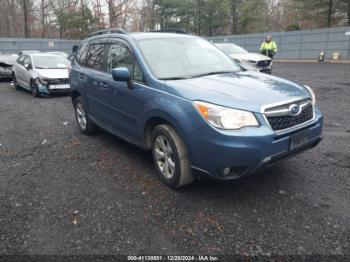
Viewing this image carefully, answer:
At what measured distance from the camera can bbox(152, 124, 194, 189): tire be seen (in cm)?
328

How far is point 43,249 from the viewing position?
265 cm

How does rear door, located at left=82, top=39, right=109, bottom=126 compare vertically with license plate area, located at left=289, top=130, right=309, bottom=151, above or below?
above

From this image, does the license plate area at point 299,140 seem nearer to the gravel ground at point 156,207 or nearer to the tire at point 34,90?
the gravel ground at point 156,207

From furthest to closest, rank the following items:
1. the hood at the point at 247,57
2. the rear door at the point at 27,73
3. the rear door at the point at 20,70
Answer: the hood at the point at 247,57
the rear door at the point at 20,70
the rear door at the point at 27,73

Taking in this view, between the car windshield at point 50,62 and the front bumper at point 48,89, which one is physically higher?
the car windshield at point 50,62

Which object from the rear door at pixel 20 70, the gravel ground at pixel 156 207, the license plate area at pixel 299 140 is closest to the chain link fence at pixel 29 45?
the rear door at pixel 20 70

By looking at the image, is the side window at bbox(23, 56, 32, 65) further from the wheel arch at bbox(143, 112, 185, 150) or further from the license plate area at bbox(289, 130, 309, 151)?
the license plate area at bbox(289, 130, 309, 151)

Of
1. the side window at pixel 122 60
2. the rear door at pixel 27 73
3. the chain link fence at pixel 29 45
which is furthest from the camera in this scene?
the chain link fence at pixel 29 45

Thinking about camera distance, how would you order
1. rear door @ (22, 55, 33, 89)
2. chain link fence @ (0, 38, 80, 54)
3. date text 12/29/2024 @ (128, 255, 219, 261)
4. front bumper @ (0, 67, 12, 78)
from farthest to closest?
chain link fence @ (0, 38, 80, 54) < front bumper @ (0, 67, 12, 78) < rear door @ (22, 55, 33, 89) < date text 12/29/2024 @ (128, 255, 219, 261)

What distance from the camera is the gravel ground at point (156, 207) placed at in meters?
2.67

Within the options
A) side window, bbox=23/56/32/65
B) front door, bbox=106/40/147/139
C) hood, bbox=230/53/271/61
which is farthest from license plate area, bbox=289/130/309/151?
side window, bbox=23/56/32/65

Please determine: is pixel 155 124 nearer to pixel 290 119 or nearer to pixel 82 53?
pixel 290 119

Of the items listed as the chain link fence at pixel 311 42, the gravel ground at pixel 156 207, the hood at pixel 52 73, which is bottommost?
the gravel ground at pixel 156 207

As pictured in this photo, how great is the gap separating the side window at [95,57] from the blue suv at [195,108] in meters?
0.04
